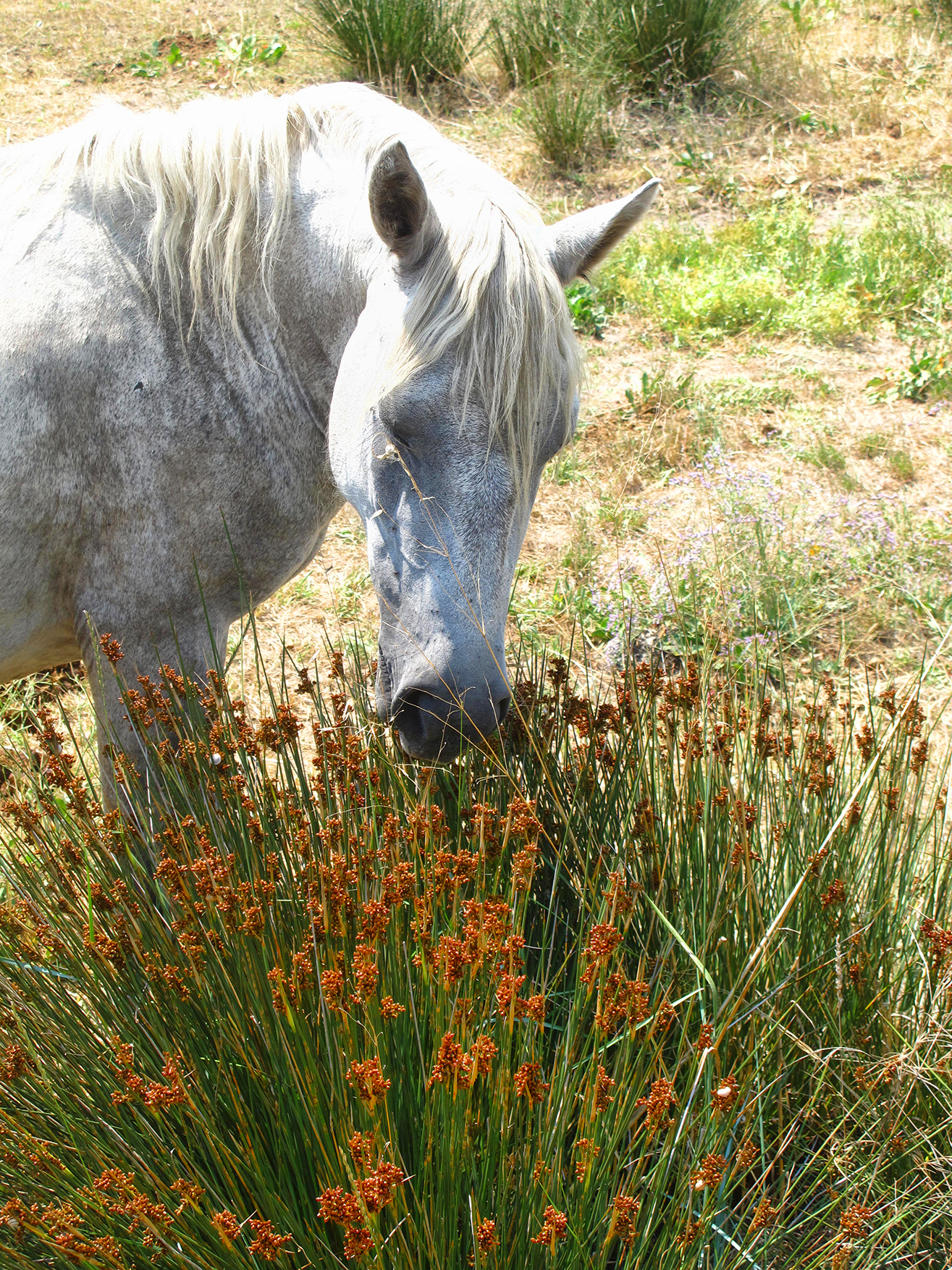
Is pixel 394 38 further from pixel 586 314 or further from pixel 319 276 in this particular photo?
pixel 319 276

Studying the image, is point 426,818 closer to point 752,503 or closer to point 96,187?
point 96,187

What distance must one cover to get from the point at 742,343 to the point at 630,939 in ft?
14.8

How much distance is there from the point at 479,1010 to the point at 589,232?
1614mm

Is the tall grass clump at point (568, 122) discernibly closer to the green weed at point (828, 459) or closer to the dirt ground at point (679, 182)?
the dirt ground at point (679, 182)

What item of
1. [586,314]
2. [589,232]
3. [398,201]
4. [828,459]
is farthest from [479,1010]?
[586,314]

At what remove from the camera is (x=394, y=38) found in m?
6.71

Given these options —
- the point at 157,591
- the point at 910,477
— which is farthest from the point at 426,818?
the point at 910,477

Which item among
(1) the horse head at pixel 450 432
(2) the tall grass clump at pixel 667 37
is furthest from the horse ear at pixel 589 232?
(2) the tall grass clump at pixel 667 37

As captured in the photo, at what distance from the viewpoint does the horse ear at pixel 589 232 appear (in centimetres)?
201

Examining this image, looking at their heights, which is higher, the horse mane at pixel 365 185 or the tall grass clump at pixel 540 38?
the tall grass clump at pixel 540 38

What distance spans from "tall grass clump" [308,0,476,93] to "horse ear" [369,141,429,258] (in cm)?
573

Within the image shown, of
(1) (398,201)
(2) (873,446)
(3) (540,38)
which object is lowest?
(2) (873,446)

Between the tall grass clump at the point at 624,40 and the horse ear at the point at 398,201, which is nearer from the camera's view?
the horse ear at the point at 398,201

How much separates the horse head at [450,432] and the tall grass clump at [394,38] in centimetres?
578
